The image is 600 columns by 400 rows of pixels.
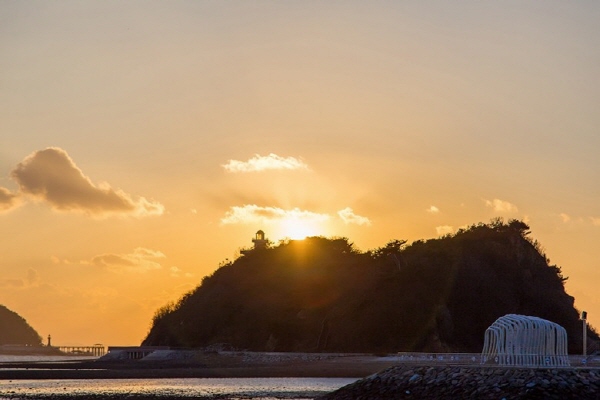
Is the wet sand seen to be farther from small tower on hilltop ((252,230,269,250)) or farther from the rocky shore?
small tower on hilltop ((252,230,269,250))

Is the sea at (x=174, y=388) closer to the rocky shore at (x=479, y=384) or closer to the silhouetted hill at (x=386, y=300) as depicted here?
the rocky shore at (x=479, y=384)

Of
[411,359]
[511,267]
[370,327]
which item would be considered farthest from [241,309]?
[411,359]

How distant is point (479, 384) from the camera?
4738cm

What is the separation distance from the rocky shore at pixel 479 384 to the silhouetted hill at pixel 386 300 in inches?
1938

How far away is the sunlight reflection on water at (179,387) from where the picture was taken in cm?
6003

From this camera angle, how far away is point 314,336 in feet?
377

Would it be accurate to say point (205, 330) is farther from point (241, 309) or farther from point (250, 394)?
point (250, 394)

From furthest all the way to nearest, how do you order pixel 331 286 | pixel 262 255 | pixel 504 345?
pixel 262 255 < pixel 331 286 < pixel 504 345

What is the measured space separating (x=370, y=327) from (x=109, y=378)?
1394 inches

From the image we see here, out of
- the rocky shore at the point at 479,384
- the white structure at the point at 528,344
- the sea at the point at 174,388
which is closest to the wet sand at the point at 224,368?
the sea at the point at 174,388

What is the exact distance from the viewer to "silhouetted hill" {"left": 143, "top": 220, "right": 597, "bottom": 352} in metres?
107

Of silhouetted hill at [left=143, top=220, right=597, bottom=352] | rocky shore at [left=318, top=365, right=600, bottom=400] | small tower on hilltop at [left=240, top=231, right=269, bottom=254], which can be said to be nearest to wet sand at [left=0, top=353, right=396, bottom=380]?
silhouetted hill at [left=143, top=220, right=597, bottom=352]

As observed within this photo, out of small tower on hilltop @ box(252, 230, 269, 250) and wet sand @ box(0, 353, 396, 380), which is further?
small tower on hilltop @ box(252, 230, 269, 250)

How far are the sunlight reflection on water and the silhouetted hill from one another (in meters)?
31.0
